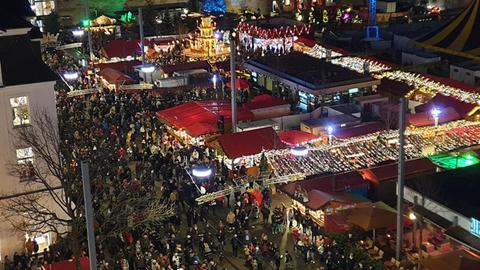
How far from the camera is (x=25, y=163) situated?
70.8ft

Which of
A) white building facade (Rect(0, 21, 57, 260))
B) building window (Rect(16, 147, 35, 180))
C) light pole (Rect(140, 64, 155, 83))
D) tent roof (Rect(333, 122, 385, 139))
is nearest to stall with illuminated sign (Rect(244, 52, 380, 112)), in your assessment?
tent roof (Rect(333, 122, 385, 139))

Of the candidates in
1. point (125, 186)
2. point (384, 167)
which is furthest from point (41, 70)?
point (384, 167)

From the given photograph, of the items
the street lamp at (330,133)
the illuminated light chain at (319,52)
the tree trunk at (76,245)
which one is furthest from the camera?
the illuminated light chain at (319,52)

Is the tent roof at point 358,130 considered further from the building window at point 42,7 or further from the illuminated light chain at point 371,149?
the building window at point 42,7

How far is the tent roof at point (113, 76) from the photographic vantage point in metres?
39.0

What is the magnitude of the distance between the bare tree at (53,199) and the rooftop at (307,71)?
16.2 m

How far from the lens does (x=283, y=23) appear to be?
5819cm

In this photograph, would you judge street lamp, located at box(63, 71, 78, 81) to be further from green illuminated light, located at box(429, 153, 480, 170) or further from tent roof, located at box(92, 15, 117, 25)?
tent roof, located at box(92, 15, 117, 25)

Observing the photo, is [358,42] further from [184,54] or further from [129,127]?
[129,127]

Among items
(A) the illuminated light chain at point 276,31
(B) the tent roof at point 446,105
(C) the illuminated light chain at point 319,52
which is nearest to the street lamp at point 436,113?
(B) the tent roof at point 446,105

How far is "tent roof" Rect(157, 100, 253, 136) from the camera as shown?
29625 millimetres

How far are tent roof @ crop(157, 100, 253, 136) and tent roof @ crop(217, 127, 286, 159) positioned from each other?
2555mm

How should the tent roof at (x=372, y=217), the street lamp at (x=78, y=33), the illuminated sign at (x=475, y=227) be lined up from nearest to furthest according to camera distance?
1. the illuminated sign at (x=475, y=227)
2. the tent roof at (x=372, y=217)
3. the street lamp at (x=78, y=33)

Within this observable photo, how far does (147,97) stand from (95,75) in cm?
652
